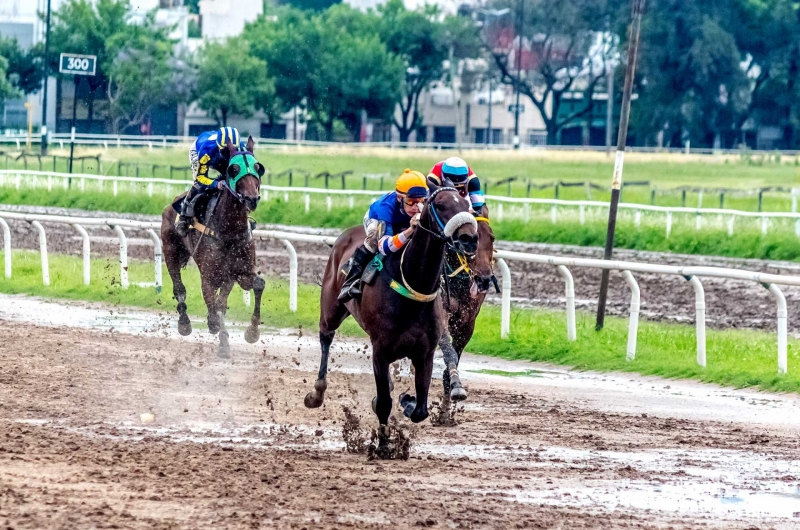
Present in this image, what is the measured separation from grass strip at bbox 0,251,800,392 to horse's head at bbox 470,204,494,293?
10.7ft

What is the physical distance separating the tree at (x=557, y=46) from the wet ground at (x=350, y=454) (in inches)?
1526

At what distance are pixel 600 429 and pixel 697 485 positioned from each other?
1.69m

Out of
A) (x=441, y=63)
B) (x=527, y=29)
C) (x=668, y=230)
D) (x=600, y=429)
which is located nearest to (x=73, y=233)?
(x=668, y=230)

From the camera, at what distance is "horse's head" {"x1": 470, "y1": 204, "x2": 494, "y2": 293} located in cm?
762

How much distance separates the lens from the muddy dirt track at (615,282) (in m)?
14.7

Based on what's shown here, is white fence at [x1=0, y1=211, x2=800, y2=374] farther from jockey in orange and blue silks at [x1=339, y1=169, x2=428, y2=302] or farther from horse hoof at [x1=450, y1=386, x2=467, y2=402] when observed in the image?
jockey in orange and blue silks at [x1=339, y1=169, x2=428, y2=302]

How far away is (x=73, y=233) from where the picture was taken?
77.5 feet

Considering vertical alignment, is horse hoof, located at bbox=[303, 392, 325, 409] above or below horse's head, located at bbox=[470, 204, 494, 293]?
below

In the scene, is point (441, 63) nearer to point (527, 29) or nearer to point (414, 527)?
point (527, 29)


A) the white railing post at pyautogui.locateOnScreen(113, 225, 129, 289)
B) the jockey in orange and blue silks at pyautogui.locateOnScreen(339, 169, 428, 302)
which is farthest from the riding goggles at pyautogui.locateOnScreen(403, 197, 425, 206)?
the white railing post at pyautogui.locateOnScreen(113, 225, 129, 289)

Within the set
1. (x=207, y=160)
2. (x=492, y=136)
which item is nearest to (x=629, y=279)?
(x=207, y=160)

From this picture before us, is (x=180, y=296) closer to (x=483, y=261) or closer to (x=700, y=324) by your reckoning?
(x=700, y=324)

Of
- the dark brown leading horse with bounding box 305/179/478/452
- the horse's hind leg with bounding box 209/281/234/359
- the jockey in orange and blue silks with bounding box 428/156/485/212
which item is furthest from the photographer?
the horse's hind leg with bounding box 209/281/234/359

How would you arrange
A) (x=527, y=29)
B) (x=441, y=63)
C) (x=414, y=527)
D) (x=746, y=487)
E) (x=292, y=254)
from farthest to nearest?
(x=441, y=63), (x=527, y=29), (x=292, y=254), (x=746, y=487), (x=414, y=527)
